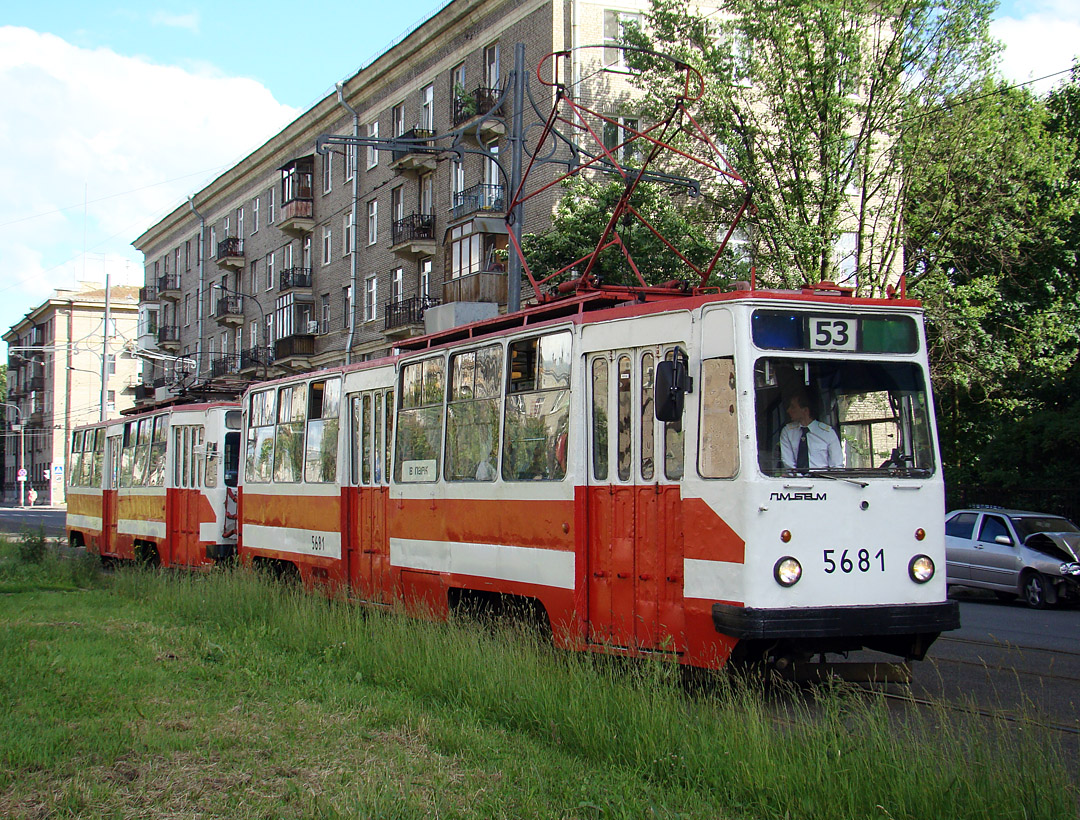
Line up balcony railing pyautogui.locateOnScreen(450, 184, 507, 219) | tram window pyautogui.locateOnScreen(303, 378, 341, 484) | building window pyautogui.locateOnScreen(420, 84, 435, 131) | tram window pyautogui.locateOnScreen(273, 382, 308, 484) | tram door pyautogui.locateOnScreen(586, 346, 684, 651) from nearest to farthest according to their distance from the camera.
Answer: tram door pyautogui.locateOnScreen(586, 346, 684, 651) < tram window pyautogui.locateOnScreen(303, 378, 341, 484) < tram window pyautogui.locateOnScreen(273, 382, 308, 484) < balcony railing pyautogui.locateOnScreen(450, 184, 507, 219) < building window pyautogui.locateOnScreen(420, 84, 435, 131)

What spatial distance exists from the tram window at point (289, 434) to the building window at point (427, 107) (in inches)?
996

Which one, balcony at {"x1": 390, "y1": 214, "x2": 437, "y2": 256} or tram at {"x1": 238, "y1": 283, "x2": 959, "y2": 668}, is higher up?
balcony at {"x1": 390, "y1": 214, "x2": 437, "y2": 256}

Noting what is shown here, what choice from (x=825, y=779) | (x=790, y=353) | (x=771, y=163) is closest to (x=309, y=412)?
(x=790, y=353)

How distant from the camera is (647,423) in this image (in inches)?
344

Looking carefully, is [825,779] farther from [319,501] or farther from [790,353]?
[319,501]

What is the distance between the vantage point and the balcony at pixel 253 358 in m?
51.4

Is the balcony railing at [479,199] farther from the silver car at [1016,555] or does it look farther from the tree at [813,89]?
the silver car at [1016,555]

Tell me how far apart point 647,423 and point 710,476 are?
32.9 inches

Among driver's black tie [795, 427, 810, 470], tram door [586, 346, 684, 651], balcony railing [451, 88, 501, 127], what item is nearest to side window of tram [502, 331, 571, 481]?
tram door [586, 346, 684, 651]

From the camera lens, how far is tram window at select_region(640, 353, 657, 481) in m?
8.67

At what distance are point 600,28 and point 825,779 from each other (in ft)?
102

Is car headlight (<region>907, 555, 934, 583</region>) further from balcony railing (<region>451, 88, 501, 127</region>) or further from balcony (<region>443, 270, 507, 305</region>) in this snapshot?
balcony railing (<region>451, 88, 501, 127</region>)

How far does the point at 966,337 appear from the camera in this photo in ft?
83.0

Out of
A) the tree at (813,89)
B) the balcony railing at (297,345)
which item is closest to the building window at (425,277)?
the balcony railing at (297,345)
